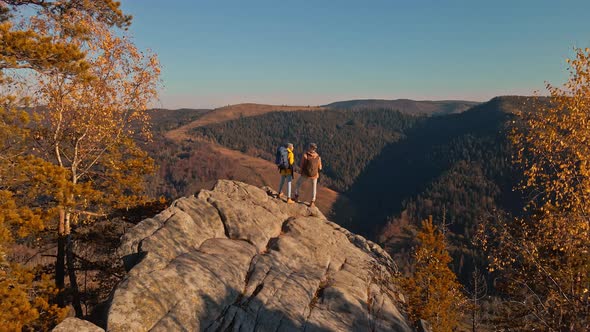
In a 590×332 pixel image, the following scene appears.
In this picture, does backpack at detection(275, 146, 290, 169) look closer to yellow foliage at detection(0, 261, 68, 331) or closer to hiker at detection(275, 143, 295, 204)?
hiker at detection(275, 143, 295, 204)

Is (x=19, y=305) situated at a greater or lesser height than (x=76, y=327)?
greater

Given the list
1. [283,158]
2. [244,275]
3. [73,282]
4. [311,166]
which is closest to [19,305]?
[73,282]

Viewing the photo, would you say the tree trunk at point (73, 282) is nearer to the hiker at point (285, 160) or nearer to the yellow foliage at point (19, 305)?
the yellow foliage at point (19, 305)

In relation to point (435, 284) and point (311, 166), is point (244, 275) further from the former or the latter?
point (435, 284)

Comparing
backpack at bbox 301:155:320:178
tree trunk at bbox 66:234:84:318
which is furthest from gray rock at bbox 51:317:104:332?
backpack at bbox 301:155:320:178

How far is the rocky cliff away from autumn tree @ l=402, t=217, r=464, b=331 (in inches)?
283

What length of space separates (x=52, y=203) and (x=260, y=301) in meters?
11.1

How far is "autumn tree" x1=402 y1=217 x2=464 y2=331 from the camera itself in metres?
27.0

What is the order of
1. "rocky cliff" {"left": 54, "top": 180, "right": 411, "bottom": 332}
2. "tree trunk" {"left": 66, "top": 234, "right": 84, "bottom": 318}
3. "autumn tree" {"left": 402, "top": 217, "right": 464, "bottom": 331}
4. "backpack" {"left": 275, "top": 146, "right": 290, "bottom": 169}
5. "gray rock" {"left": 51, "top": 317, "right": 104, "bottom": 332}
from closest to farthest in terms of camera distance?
"gray rock" {"left": 51, "top": 317, "right": 104, "bottom": 332} → "rocky cliff" {"left": 54, "top": 180, "right": 411, "bottom": 332} → "tree trunk" {"left": 66, "top": 234, "right": 84, "bottom": 318} → "backpack" {"left": 275, "top": 146, "right": 290, "bottom": 169} → "autumn tree" {"left": 402, "top": 217, "right": 464, "bottom": 331}

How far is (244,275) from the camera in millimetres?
14875

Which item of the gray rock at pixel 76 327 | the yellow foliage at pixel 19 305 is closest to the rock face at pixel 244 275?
the gray rock at pixel 76 327

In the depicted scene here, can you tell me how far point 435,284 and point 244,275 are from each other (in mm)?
20799

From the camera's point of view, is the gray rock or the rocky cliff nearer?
the gray rock

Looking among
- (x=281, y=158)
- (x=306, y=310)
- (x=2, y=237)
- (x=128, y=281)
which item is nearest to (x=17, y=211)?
(x=2, y=237)
